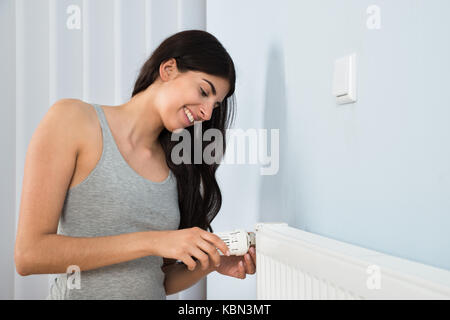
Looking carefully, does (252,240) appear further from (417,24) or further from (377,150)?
(417,24)

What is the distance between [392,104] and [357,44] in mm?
132

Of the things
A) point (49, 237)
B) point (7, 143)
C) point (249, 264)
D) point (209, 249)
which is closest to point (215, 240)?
point (209, 249)

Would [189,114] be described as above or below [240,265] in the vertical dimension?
above

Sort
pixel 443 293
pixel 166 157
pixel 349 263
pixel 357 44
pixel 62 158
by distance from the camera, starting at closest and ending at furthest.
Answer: pixel 443 293 → pixel 349 263 → pixel 357 44 → pixel 62 158 → pixel 166 157

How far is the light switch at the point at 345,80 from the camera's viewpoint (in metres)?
0.62

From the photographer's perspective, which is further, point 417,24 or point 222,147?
point 222,147

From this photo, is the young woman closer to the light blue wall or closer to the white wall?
the light blue wall

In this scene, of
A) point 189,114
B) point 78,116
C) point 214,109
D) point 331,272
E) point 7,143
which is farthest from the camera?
point 7,143

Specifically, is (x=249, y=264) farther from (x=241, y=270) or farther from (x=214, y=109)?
(x=214, y=109)

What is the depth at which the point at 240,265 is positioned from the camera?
854 mm

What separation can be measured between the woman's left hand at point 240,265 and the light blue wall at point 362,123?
110 millimetres

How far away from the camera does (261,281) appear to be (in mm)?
736

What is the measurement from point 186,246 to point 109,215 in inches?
7.7

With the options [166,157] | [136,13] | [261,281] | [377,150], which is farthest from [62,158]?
[136,13]
